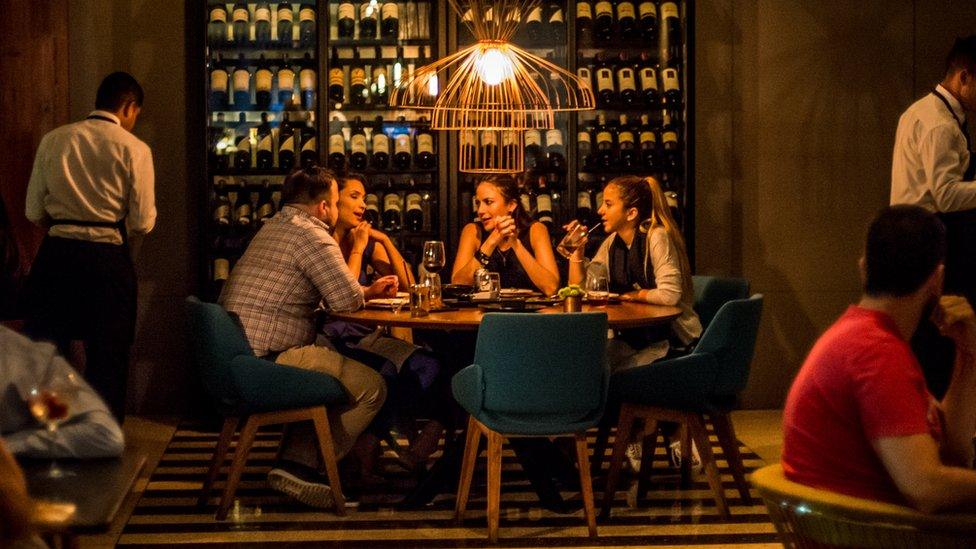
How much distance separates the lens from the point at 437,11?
7.14 m

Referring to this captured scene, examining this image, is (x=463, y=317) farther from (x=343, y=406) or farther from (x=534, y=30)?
(x=534, y=30)

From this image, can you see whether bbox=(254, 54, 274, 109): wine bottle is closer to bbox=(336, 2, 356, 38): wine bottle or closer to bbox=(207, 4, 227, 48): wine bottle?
bbox=(207, 4, 227, 48): wine bottle

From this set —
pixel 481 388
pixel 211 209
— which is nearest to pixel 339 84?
pixel 211 209

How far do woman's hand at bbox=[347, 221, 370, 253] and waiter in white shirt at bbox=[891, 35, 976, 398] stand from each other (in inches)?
98.7

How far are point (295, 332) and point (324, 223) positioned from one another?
48cm

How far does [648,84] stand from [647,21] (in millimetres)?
362

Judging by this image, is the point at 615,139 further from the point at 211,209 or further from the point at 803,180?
the point at 211,209

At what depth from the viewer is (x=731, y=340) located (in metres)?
4.74

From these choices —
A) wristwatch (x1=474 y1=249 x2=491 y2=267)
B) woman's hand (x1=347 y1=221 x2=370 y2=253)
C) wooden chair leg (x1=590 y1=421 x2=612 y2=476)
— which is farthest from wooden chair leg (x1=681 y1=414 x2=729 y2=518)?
woman's hand (x1=347 y1=221 x2=370 y2=253)

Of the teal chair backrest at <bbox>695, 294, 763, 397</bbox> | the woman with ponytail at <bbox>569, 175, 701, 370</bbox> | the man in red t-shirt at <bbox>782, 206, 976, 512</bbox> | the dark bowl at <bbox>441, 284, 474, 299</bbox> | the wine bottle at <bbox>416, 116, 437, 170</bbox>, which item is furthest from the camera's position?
the wine bottle at <bbox>416, 116, 437, 170</bbox>

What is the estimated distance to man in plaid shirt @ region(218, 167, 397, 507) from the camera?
16.4 ft

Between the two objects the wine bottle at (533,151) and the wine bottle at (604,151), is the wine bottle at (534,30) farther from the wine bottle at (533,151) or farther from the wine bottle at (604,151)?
the wine bottle at (604,151)

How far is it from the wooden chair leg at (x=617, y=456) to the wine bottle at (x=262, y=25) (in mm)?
Answer: 3437

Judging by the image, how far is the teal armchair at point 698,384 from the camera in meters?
4.73
